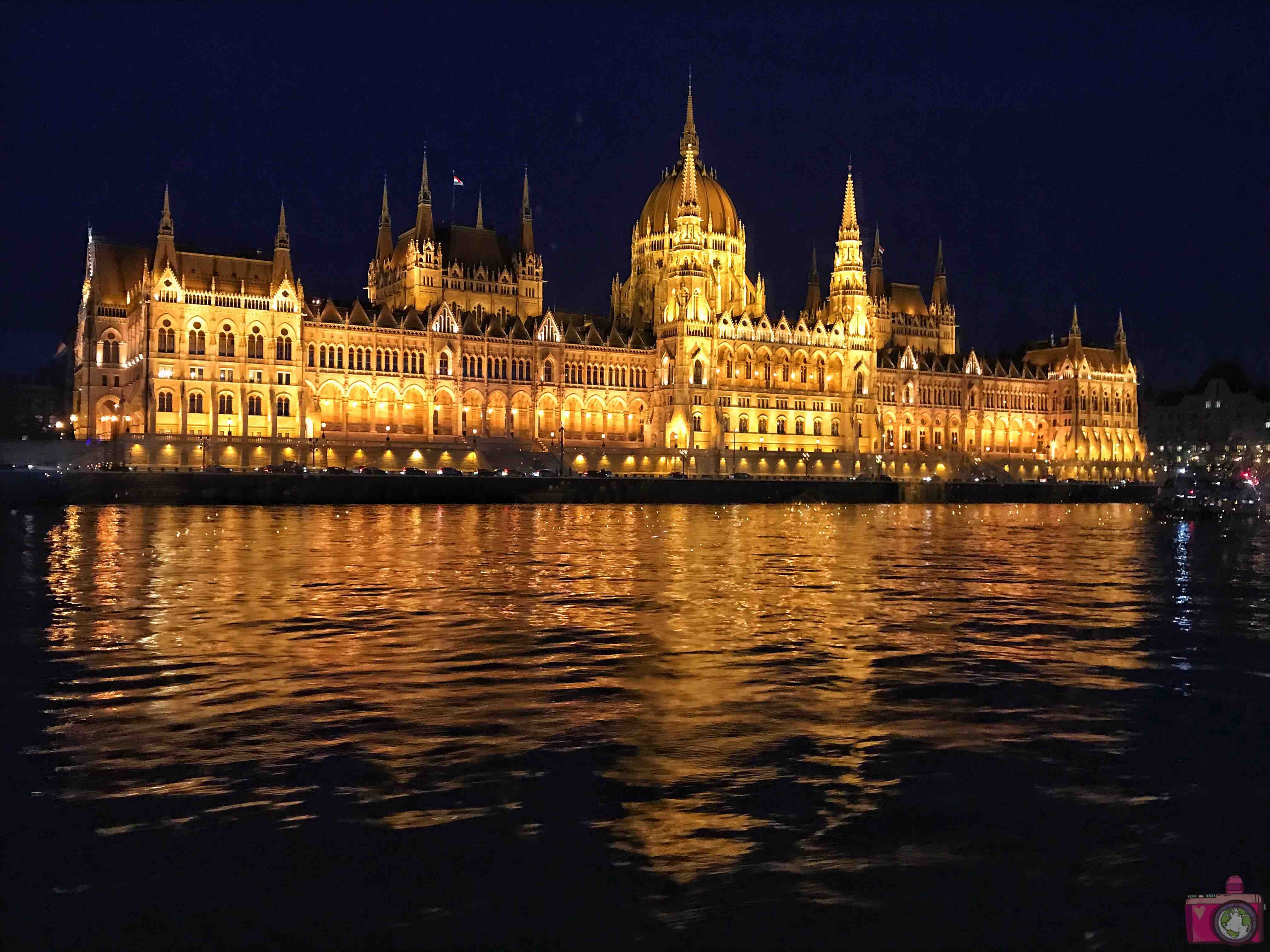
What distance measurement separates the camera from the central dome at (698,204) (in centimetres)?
15588

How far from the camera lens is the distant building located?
18225cm

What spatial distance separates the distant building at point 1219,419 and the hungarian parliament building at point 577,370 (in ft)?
44.2

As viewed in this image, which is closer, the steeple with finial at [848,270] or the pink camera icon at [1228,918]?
the pink camera icon at [1228,918]

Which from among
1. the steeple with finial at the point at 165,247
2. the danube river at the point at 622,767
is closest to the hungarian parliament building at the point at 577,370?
the steeple with finial at the point at 165,247

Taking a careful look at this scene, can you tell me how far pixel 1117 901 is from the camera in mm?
10594

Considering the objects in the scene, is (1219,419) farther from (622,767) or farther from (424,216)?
(622,767)

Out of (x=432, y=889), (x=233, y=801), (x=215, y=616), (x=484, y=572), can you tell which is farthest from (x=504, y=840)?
(x=484, y=572)

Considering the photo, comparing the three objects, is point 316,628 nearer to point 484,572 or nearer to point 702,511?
point 484,572

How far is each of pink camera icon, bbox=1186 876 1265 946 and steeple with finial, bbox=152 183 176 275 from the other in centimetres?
11856

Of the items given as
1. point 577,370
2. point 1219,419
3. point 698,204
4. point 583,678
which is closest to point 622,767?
point 583,678

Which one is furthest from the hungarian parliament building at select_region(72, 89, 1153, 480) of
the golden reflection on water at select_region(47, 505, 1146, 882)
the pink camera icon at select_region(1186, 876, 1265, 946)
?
the pink camera icon at select_region(1186, 876, 1265, 946)

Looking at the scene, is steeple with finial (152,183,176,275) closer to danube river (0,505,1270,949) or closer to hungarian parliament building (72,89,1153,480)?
hungarian parliament building (72,89,1153,480)

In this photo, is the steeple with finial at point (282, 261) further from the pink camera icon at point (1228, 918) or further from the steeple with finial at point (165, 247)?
the pink camera icon at point (1228, 918)

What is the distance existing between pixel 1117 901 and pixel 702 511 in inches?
3341
